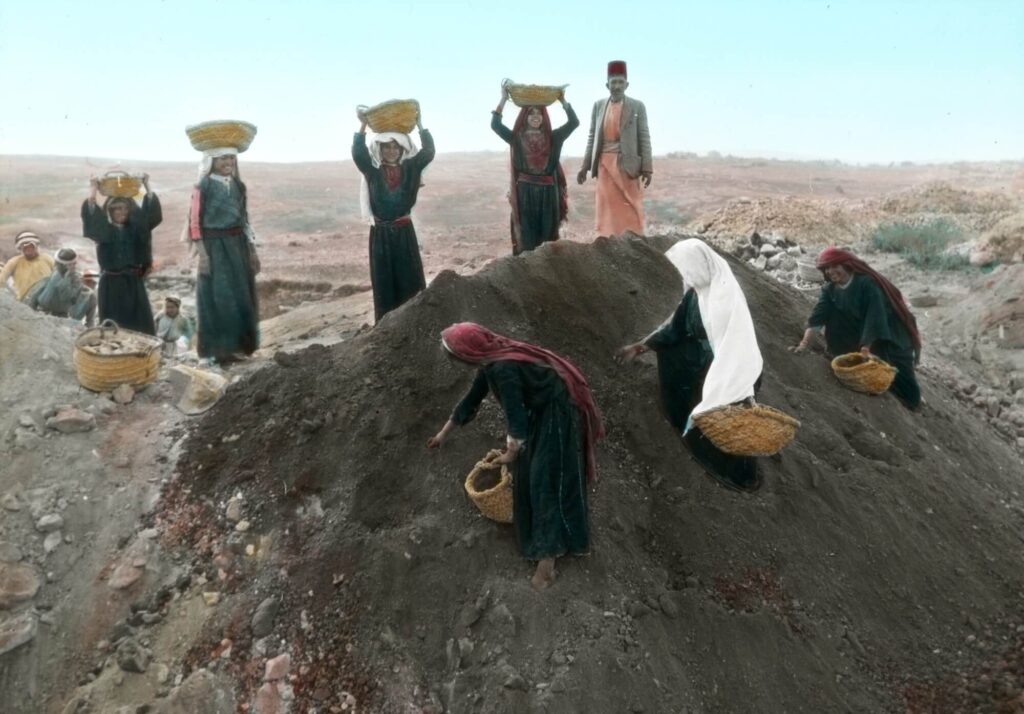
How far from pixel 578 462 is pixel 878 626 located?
1739 mm

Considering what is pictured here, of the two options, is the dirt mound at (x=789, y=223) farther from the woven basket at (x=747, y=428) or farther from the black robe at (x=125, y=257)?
the woven basket at (x=747, y=428)

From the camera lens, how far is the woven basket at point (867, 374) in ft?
16.6

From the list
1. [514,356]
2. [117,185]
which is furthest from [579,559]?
[117,185]

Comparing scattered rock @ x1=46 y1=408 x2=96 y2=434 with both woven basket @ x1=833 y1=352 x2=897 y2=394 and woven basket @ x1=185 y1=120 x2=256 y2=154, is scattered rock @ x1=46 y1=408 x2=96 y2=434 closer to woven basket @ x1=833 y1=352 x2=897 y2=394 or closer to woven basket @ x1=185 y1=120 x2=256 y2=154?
woven basket @ x1=185 y1=120 x2=256 y2=154

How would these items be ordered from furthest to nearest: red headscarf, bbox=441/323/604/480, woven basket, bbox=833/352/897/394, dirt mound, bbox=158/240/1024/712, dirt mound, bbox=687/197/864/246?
A: dirt mound, bbox=687/197/864/246 → woven basket, bbox=833/352/897/394 → dirt mound, bbox=158/240/1024/712 → red headscarf, bbox=441/323/604/480

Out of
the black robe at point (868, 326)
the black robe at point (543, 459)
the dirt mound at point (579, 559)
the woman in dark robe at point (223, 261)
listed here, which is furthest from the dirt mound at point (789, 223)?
the black robe at point (543, 459)

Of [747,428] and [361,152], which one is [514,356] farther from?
[361,152]

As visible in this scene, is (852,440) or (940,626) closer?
(940,626)

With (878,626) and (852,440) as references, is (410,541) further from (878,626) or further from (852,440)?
(852,440)

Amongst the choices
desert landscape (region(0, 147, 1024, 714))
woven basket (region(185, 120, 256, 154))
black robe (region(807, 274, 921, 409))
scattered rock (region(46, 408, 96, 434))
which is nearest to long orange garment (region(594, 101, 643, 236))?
desert landscape (region(0, 147, 1024, 714))

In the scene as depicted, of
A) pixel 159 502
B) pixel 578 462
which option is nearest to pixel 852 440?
pixel 578 462

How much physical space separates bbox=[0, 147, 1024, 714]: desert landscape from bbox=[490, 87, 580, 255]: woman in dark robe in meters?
0.90

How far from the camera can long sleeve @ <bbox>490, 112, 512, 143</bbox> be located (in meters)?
5.84

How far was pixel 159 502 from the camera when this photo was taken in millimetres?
4340
